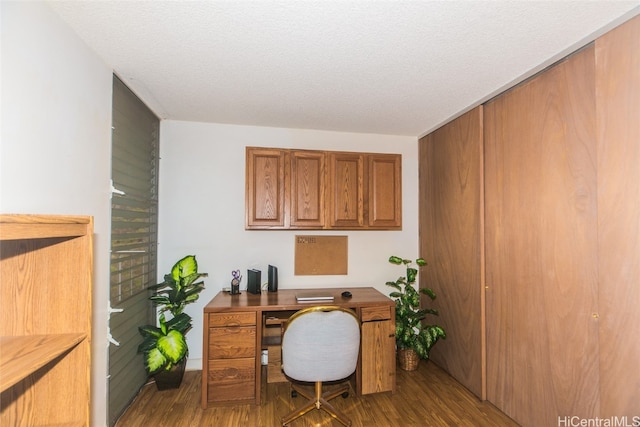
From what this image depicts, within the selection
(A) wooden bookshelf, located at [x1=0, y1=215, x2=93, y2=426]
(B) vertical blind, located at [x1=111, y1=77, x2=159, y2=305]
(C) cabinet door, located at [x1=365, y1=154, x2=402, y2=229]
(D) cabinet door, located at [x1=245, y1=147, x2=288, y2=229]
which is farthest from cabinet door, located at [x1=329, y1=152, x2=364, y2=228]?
(A) wooden bookshelf, located at [x1=0, y1=215, x2=93, y2=426]

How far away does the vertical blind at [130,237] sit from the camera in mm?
2051

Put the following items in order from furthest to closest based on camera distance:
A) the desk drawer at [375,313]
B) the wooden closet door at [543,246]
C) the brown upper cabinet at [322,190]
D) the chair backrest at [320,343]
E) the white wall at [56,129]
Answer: the brown upper cabinet at [322,190]
the desk drawer at [375,313]
the chair backrest at [320,343]
the wooden closet door at [543,246]
the white wall at [56,129]

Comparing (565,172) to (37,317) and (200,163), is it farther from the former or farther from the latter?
(200,163)

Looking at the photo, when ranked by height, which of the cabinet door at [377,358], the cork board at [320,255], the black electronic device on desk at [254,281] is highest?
the cork board at [320,255]

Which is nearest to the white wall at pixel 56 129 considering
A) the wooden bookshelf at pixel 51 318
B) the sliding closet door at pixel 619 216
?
the wooden bookshelf at pixel 51 318

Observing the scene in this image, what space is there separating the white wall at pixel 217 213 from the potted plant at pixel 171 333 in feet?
1.19

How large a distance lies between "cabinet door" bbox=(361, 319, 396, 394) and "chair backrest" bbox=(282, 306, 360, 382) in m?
0.48

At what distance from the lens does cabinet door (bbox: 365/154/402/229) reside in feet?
9.99

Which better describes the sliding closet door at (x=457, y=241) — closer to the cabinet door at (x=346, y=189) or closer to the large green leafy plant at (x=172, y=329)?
the cabinet door at (x=346, y=189)

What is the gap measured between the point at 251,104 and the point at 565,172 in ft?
7.51

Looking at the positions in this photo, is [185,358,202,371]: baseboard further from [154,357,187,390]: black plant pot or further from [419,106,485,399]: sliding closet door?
[419,106,485,399]: sliding closet door

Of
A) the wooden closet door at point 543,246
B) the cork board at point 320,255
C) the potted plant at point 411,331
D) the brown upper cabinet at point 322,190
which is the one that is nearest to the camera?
the wooden closet door at point 543,246

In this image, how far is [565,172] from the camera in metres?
1.76

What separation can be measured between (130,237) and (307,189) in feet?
5.08
